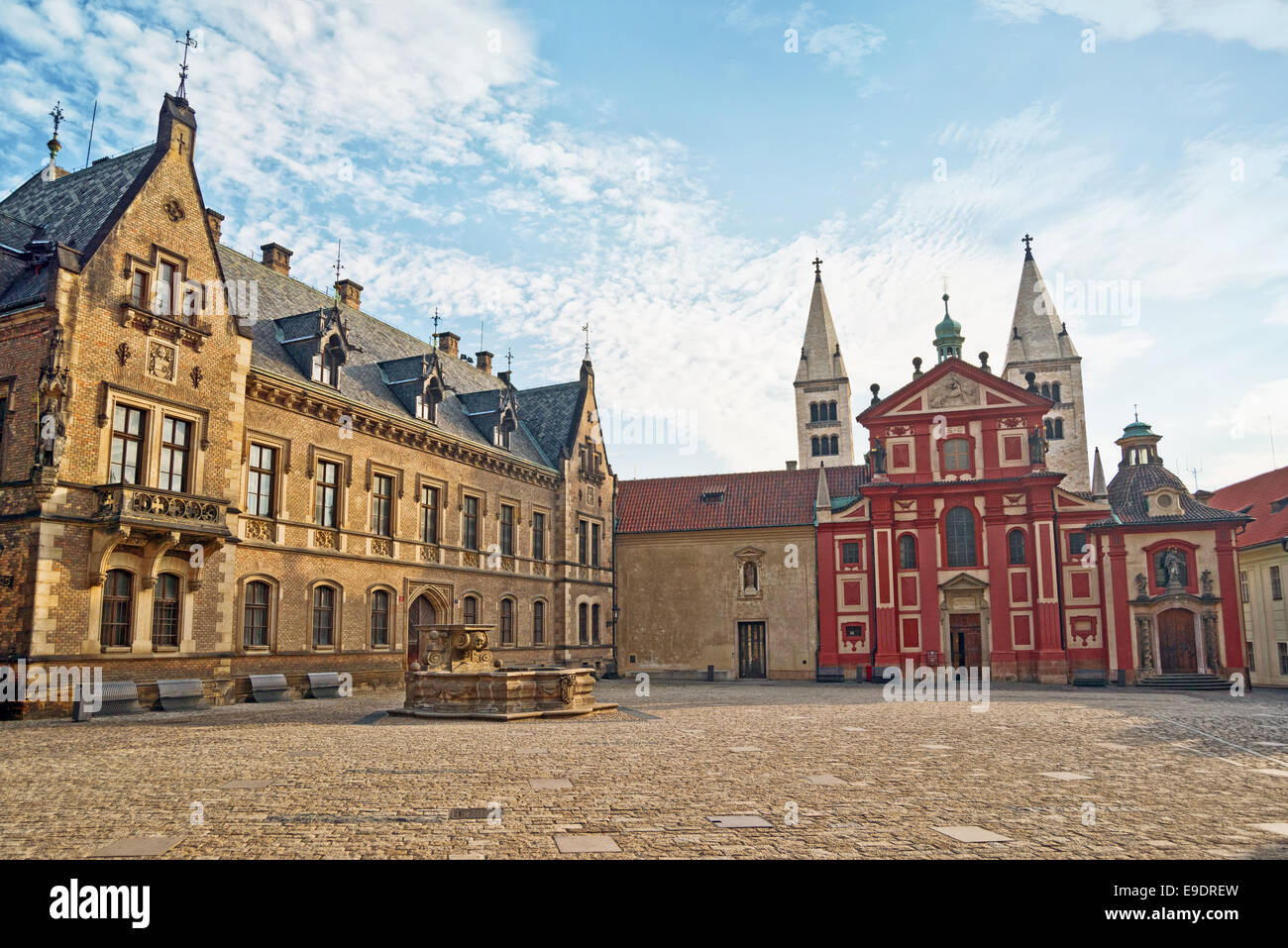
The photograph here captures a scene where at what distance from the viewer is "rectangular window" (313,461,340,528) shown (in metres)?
27.3

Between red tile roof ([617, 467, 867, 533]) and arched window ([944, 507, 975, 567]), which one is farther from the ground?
red tile roof ([617, 467, 867, 533])

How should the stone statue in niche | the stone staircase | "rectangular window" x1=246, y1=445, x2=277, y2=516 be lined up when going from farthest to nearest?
the stone statue in niche → the stone staircase → "rectangular window" x1=246, y1=445, x2=277, y2=516

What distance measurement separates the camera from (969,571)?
41.2 metres

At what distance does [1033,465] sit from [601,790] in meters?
36.5

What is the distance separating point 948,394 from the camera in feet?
140

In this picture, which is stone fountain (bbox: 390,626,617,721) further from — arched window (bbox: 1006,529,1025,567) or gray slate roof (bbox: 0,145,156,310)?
arched window (bbox: 1006,529,1025,567)

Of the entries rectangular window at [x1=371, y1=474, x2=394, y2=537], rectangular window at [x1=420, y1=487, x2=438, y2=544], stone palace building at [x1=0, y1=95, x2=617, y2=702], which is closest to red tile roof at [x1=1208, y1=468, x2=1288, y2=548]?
stone palace building at [x1=0, y1=95, x2=617, y2=702]

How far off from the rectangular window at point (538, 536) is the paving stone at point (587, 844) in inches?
1225

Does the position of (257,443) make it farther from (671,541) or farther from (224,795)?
(671,541)

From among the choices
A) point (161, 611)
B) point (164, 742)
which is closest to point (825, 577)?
point (161, 611)

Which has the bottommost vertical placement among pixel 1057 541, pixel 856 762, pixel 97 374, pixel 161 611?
pixel 856 762

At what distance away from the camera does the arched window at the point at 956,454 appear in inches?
1670

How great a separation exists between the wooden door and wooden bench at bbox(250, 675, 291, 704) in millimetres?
23743

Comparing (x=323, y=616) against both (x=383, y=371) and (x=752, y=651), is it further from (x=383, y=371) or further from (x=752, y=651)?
(x=752, y=651)
